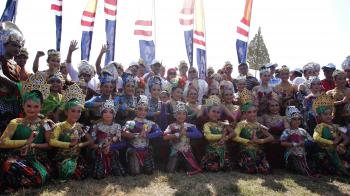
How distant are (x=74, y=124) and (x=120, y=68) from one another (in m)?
3.21

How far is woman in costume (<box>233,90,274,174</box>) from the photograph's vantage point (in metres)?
6.70

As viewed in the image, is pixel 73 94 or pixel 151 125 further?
pixel 151 125

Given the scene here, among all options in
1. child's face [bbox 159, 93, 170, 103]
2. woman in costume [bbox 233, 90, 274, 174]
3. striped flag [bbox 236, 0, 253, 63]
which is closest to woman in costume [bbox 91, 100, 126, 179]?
child's face [bbox 159, 93, 170, 103]

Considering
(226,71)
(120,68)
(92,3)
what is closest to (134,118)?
(120,68)

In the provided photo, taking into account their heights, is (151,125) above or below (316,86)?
below

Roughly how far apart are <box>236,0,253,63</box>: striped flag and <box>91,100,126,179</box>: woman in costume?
562 centimetres

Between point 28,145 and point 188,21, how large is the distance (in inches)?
271

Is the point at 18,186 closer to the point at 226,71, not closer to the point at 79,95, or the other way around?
the point at 79,95

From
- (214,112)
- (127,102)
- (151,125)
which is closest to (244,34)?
(214,112)

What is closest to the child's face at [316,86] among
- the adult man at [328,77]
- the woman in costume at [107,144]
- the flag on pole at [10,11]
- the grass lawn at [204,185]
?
the adult man at [328,77]

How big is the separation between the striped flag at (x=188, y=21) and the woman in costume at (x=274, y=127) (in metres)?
3.70

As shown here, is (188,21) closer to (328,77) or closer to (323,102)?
(328,77)

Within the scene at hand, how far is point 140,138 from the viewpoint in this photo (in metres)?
6.48

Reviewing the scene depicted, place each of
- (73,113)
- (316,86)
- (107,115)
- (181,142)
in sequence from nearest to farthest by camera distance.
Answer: (73,113), (107,115), (181,142), (316,86)
